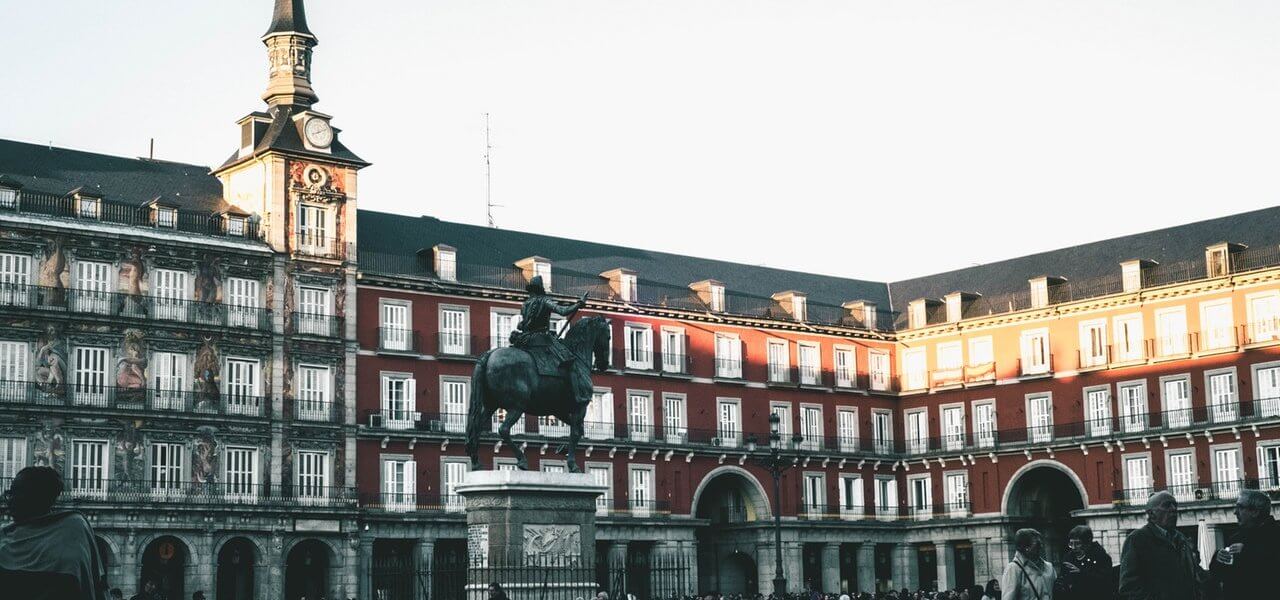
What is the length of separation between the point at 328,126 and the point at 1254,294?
36.5 m

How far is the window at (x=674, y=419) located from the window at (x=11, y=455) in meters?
27.0

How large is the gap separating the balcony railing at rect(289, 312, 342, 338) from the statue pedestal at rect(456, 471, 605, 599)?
3638cm

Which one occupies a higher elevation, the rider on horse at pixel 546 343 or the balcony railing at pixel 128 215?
the balcony railing at pixel 128 215

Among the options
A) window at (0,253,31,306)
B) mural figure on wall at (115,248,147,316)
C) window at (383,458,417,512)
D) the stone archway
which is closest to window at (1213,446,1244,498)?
the stone archway

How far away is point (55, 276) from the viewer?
56.2 meters

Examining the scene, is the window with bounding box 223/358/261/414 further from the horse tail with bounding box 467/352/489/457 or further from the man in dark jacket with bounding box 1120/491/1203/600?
the man in dark jacket with bounding box 1120/491/1203/600

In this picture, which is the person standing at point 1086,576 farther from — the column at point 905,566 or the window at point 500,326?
the column at point 905,566

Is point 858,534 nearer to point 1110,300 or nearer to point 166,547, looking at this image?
point 1110,300

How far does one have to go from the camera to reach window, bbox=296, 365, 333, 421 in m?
60.9

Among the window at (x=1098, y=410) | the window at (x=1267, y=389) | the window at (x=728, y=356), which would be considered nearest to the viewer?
the window at (x=1267, y=389)

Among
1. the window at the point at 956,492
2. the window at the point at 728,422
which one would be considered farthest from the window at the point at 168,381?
the window at the point at 956,492

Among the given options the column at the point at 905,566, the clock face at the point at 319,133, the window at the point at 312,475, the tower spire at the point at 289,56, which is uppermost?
the tower spire at the point at 289,56

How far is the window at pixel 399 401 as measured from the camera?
6347 cm

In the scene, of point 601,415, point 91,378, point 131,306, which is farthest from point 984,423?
point 91,378
